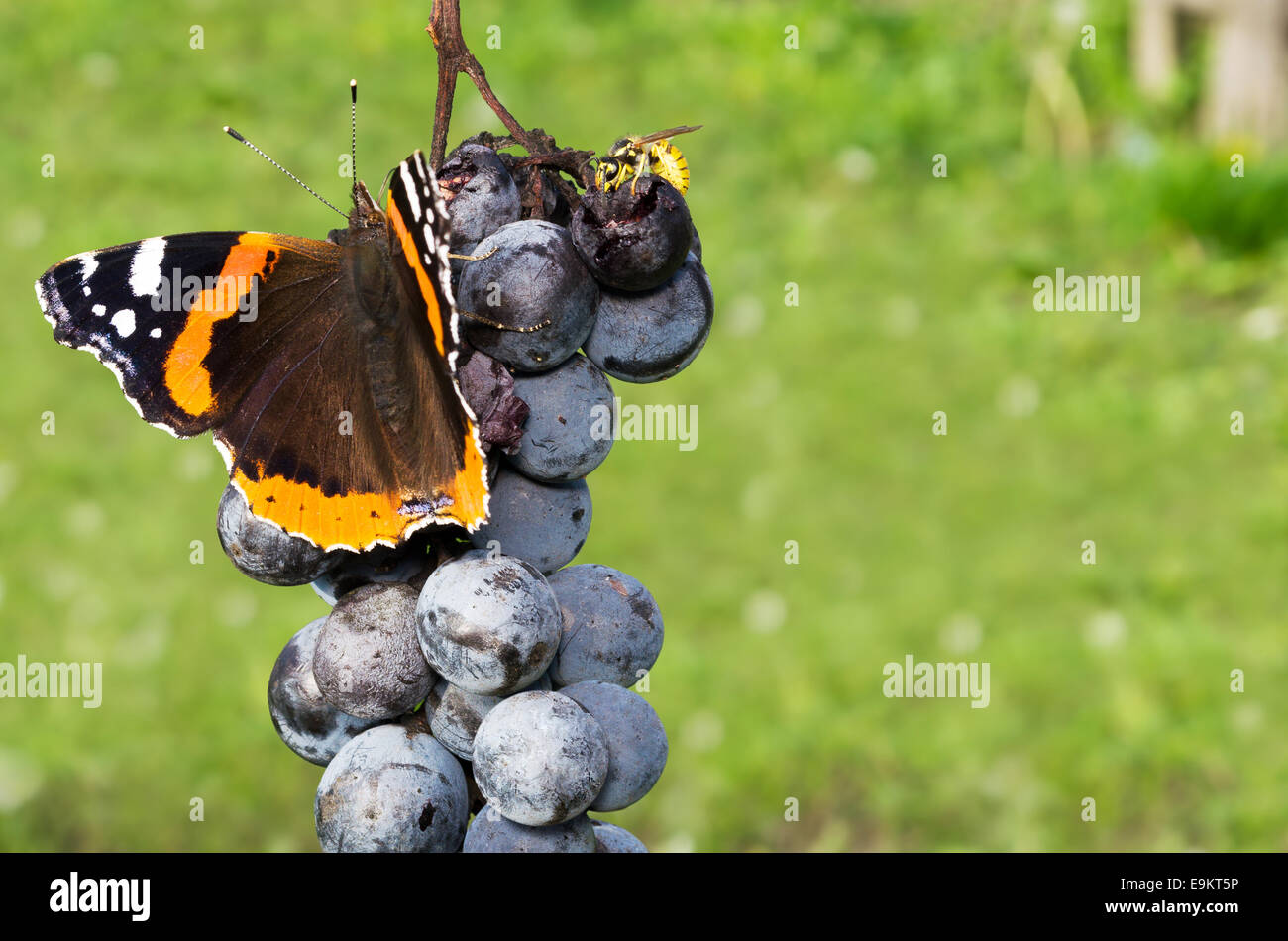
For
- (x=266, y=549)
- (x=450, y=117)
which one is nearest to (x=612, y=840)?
(x=266, y=549)

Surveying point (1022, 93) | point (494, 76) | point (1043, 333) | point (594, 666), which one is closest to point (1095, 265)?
point (1043, 333)

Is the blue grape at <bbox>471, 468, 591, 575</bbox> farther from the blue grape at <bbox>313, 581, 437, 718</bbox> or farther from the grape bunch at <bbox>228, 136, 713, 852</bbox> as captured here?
the blue grape at <bbox>313, 581, 437, 718</bbox>

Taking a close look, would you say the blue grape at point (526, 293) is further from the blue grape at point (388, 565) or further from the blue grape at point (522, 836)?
the blue grape at point (522, 836)

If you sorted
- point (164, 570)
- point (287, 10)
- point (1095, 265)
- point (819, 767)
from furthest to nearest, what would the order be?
1. point (287, 10)
2. point (1095, 265)
3. point (164, 570)
4. point (819, 767)

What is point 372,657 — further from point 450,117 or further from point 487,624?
point 450,117

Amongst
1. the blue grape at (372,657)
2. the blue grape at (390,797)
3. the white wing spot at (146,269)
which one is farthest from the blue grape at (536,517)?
the white wing spot at (146,269)

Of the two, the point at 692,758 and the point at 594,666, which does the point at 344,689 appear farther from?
the point at 692,758

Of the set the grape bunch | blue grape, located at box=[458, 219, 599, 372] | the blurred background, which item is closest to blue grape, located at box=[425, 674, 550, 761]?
the grape bunch
